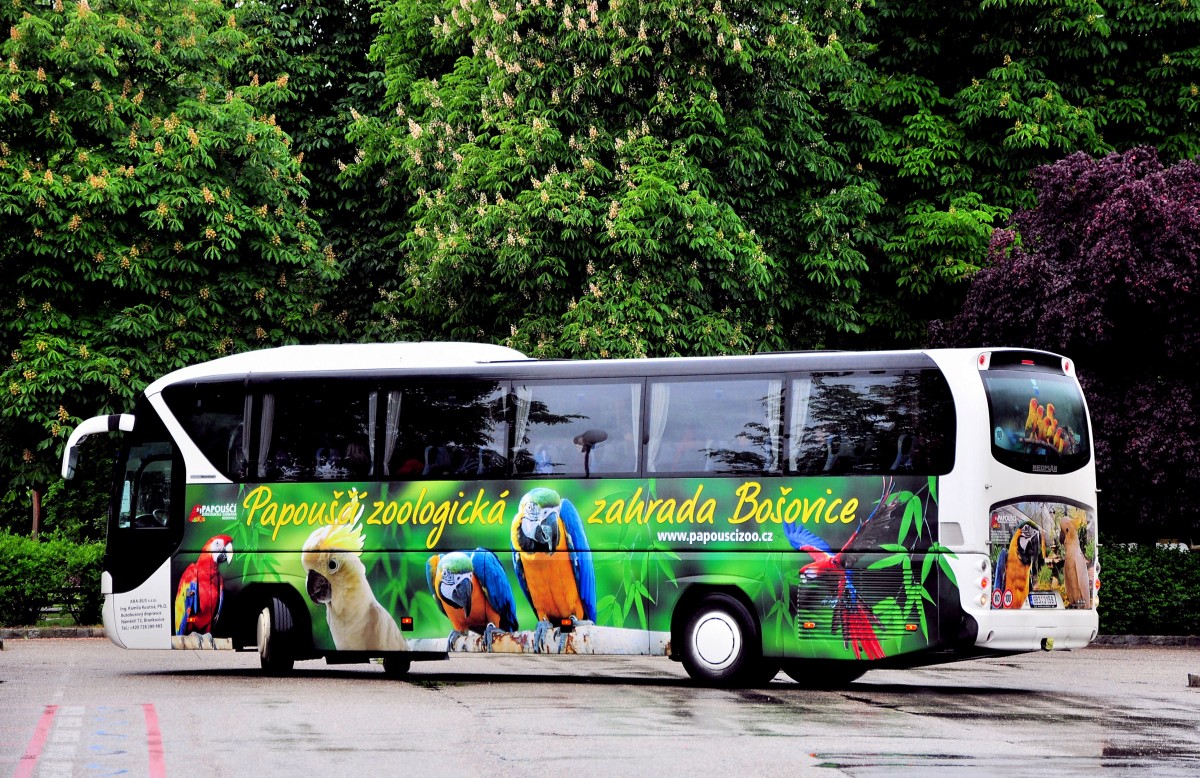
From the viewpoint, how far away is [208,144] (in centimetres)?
2878

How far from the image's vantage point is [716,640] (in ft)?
55.3

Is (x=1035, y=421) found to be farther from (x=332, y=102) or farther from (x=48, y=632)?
(x=332, y=102)

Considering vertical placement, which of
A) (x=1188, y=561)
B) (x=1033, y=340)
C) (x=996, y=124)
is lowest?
(x=1188, y=561)

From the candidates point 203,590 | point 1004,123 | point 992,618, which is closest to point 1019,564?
point 992,618

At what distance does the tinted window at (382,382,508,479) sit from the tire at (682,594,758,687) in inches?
100

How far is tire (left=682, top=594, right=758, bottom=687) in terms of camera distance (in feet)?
55.0

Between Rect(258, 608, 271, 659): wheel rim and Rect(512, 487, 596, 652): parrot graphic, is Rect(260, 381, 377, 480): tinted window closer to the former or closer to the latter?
Rect(258, 608, 271, 659): wheel rim

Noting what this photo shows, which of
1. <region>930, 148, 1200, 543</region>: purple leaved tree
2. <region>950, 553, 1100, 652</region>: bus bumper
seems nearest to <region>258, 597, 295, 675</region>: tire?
<region>950, 553, 1100, 652</region>: bus bumper

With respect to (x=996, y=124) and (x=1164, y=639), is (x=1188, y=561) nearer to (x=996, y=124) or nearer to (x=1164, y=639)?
(x=1164, y=639)

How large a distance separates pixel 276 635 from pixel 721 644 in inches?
194

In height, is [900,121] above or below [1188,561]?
above

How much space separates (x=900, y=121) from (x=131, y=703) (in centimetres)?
2172

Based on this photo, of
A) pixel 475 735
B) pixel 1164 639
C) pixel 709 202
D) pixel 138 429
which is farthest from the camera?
pixel 709 202

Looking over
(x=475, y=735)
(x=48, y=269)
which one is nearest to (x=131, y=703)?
(x=475, y=735)
